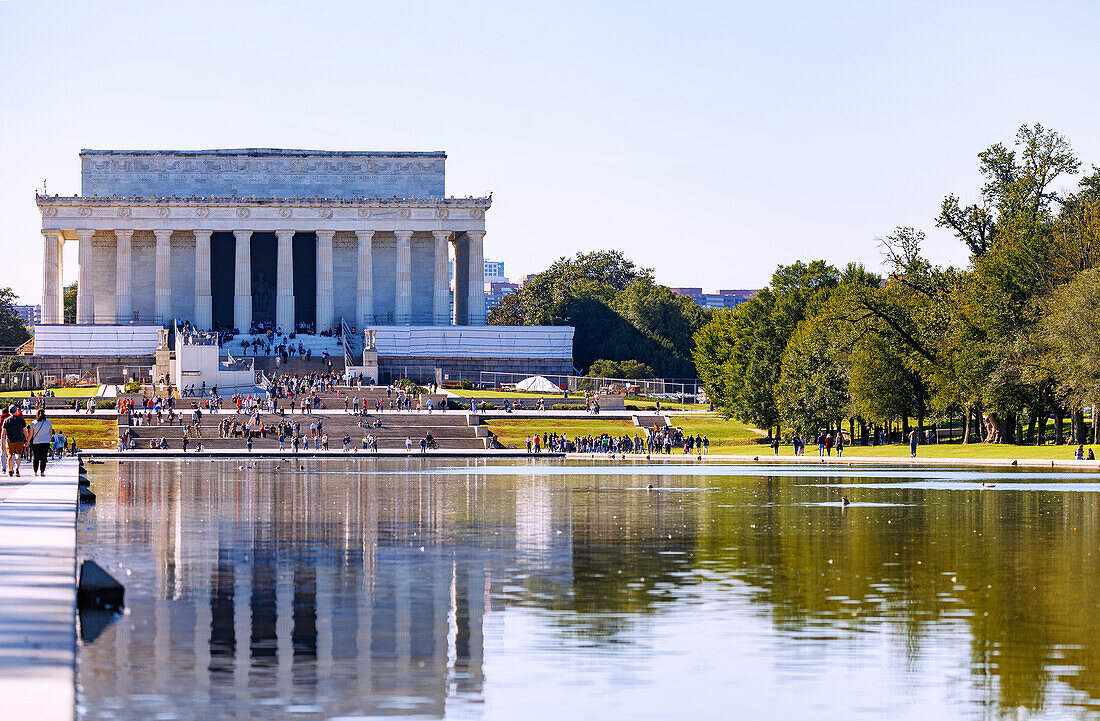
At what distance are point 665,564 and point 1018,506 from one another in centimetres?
1559

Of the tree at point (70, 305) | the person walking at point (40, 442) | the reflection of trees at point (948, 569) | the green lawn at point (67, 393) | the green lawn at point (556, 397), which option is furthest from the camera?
the tree at point (70, 305)

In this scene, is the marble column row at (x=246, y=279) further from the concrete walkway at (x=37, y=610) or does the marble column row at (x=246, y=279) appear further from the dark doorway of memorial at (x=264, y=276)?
the concrete walkway at (x=37, y=610)

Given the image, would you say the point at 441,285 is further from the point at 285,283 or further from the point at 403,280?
the point at 285,283

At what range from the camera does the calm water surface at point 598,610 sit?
56.1 feet

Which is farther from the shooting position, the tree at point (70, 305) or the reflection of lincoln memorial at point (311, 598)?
the tree at point (70, 305)

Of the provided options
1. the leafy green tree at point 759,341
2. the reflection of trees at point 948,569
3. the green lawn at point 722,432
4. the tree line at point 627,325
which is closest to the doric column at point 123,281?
the tree line at point 627,325

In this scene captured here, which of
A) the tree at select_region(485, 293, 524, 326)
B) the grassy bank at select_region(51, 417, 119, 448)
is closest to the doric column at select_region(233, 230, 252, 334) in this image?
the tree at select_region(485, 293, 524, 326)

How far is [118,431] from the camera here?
83375mm

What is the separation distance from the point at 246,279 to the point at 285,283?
3.42 m

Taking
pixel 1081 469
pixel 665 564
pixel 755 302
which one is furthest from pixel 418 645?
pixel 755 302

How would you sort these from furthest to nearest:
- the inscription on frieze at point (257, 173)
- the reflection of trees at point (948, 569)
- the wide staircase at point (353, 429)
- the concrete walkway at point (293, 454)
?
the inscription on frieze at point (257, 173) < the wide staircase at point (353, 429) < the concrete walkway at point (293, 454) < the reflection of trees at point (948, 569)

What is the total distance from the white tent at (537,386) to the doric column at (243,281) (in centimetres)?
3222

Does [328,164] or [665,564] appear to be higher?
[328,164]

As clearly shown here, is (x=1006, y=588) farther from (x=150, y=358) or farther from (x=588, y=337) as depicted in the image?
(x=588, y=337)
